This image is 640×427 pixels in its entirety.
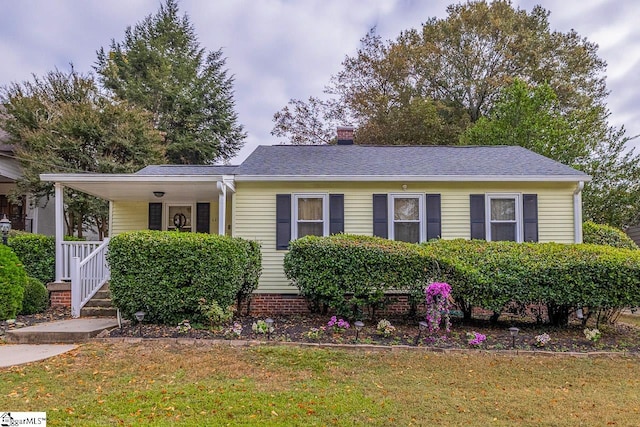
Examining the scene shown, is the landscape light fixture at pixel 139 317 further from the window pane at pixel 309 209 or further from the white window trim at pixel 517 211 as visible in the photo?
the white window trim at pixel 517 211

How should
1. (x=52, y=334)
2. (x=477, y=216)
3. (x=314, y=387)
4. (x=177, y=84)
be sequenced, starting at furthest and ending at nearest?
(x=177, y=84) < (x=477, y=216) < (x=52, y=334) < (x=314, y=387)

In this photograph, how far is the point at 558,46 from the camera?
2181cm

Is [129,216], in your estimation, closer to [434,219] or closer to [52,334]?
[52,334]

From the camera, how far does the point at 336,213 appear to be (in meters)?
8.98

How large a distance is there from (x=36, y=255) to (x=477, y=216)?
921cm

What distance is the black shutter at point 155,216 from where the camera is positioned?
421 inches

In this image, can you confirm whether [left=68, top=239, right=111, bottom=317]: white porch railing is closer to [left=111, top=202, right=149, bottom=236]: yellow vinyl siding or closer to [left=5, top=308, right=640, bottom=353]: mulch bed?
[left=5, top=308, right=640, bottom=353]: mulch bed

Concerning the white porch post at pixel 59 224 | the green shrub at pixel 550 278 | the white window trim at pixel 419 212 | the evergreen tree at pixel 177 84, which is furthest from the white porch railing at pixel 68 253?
the evergreen tree at pixel 177 84

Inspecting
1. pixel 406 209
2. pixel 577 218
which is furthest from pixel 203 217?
pixel 577 218

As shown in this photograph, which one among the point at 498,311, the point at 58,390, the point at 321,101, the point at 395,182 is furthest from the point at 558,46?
the point at 58,390

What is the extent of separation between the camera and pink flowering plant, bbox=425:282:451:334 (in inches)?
260

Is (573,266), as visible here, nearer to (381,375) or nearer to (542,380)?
Result: (542,380)

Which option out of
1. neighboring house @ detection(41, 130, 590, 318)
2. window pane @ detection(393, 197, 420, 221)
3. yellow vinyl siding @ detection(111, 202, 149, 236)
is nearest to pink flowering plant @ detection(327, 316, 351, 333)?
neighboring house @ detection(41, 130, 590, 318)

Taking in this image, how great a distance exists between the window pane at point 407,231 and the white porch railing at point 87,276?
559 cm
